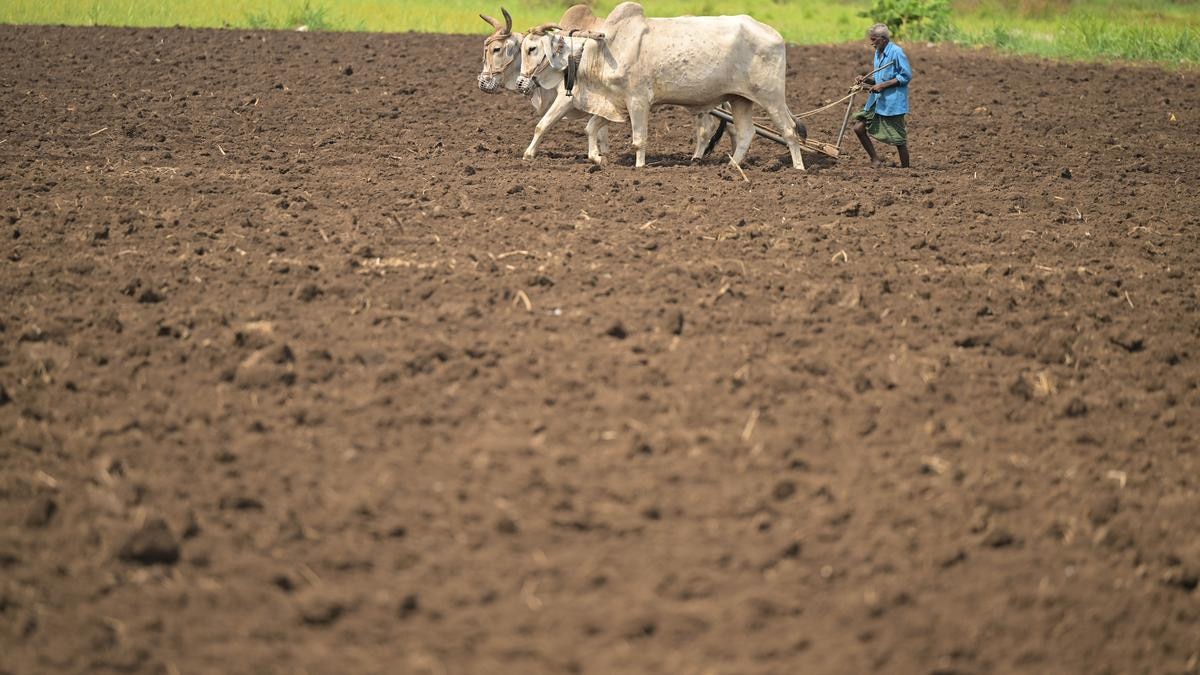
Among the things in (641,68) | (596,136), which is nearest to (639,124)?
(641,68)

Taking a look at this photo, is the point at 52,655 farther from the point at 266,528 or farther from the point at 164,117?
the point at 164,117

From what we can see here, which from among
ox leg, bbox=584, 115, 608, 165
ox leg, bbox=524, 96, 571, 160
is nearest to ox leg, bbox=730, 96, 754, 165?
ox leg, bbox=584, 115, 608, 165

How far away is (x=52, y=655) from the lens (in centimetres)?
457

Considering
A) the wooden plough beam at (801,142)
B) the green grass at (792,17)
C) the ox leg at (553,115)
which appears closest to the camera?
the ox leg at (553,115)

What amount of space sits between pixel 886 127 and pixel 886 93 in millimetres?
306

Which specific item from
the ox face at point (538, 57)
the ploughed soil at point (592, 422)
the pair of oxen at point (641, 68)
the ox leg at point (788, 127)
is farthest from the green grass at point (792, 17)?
the ox face at point (538, 57)

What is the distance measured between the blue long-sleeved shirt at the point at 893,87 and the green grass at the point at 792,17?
964 centimetres

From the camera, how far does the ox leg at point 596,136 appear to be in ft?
41.9

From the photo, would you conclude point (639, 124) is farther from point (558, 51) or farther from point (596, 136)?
point (558, 51)

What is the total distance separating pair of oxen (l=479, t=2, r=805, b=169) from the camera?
12219 millimetres

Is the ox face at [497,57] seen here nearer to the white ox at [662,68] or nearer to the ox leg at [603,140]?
the white ox at [662,68]

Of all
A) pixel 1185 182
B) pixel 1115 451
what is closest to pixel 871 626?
pixel 1115 451

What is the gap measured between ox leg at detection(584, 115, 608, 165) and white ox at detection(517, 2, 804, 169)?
0.28 meters

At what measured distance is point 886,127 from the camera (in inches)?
491
